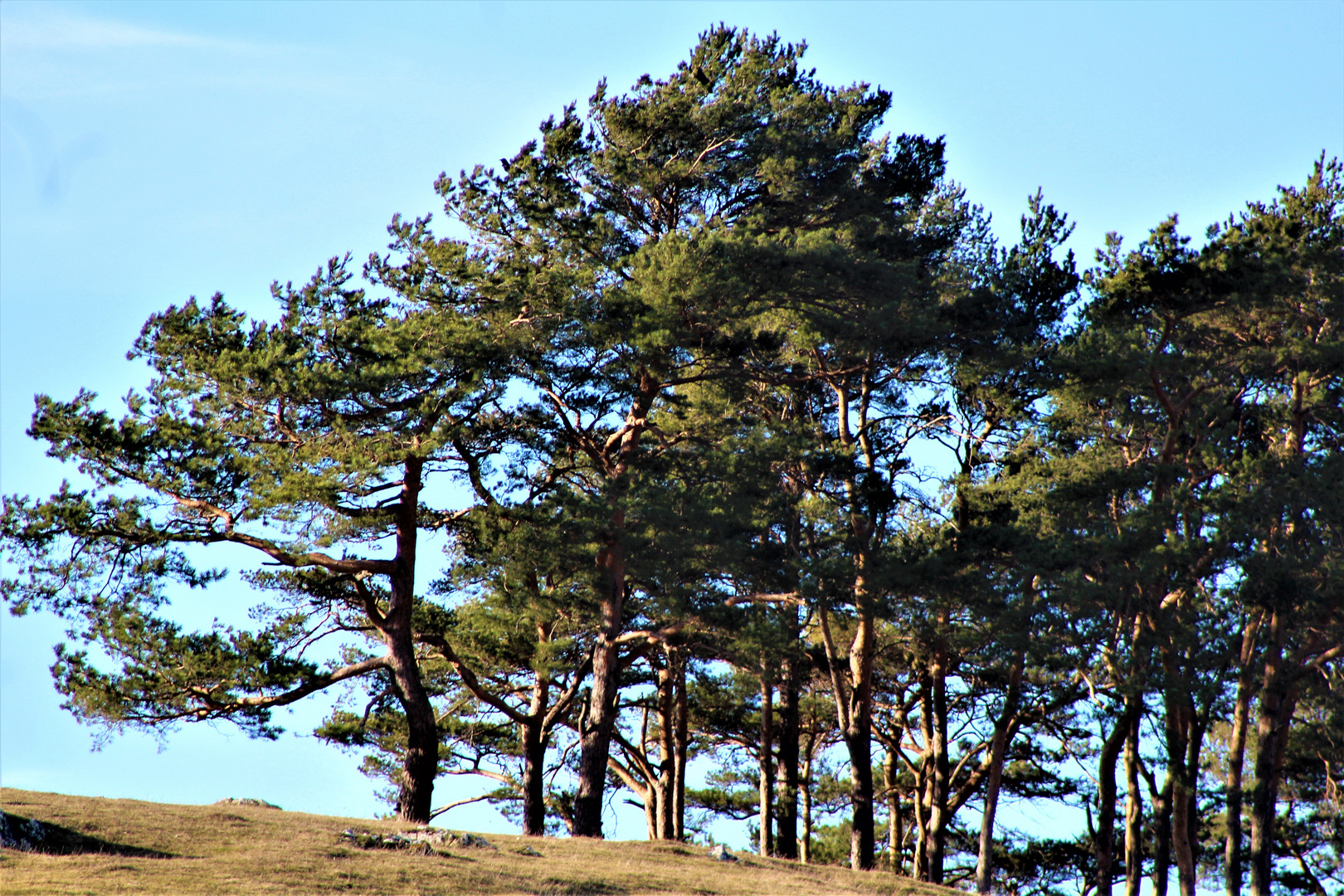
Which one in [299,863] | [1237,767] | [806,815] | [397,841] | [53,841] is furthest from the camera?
[806,815]

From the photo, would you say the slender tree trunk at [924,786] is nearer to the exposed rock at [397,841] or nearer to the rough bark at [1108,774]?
the rough bark at [1108,774]

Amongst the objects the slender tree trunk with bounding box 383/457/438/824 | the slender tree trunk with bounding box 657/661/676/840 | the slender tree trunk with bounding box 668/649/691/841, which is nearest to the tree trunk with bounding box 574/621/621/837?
the slender tree trunk with bounding box 383/457/438/824

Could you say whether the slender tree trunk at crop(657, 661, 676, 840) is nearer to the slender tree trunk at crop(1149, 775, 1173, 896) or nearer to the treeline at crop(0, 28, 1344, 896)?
the treeline at crop(0, 28, 1344, 896)

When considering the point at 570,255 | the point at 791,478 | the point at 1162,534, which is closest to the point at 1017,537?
the point at 1162,534

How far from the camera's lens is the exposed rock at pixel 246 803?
1789 centimetres

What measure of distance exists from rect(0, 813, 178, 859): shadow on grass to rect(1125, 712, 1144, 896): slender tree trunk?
54.3 ft

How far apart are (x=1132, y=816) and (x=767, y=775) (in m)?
6.95

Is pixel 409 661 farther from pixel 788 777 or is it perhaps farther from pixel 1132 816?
pixel 1132 816

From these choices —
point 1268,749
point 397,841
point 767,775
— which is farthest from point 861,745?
point 397,841

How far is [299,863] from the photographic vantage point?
44.9 ft

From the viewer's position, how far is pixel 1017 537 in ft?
66.4

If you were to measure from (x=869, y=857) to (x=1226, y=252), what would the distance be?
40.4ft

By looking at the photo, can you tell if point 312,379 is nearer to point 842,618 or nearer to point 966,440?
point 842,618

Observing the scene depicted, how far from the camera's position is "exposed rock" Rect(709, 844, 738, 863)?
18.0m
